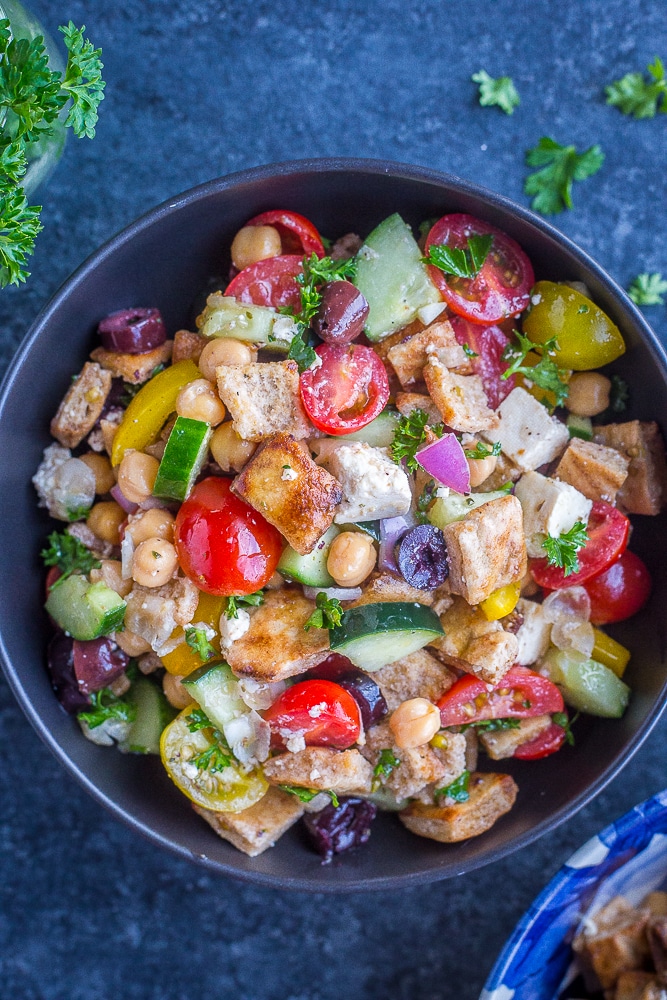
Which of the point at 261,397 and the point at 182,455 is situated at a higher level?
the point at 261,397

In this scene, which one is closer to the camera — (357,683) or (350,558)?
(350,558)

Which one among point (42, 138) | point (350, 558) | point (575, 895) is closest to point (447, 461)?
point (350, 558)

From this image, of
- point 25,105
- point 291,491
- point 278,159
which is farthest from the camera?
point 278,159

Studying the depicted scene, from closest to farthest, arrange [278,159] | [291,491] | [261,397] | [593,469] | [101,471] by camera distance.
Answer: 1. [291,491]
2. [261,397]
3. [593,469]
4. [101,471]
5. [278,159]

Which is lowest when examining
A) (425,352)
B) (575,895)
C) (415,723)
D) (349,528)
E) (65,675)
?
(575,895)

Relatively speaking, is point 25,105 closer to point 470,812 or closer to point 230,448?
point 230,448

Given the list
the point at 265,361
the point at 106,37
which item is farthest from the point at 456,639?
the point at 106,37
